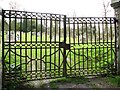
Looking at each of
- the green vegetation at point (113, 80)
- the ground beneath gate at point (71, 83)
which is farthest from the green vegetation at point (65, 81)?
the green vegetation at point (113, 80)

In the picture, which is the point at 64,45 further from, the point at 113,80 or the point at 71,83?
the point at 113,80

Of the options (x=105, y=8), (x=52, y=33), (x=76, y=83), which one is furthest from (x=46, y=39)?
(x=105, y=8)

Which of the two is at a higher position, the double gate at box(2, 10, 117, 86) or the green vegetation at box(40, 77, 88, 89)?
the double gate at box(2, 10, 117, 86)

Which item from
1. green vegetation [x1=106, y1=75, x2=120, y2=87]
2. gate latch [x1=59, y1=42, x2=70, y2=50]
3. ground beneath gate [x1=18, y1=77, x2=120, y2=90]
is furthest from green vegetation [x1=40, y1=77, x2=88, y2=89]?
gate latch [x1=59, y1=42, x2=70, y2=50]

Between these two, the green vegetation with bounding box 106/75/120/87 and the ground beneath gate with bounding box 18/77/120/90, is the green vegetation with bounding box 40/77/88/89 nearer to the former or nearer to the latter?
the ground beneath gate with bounding box 18/77/120/90

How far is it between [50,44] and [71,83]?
1.17m

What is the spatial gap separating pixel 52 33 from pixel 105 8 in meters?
8.38

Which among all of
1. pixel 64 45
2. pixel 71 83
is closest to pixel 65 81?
pixel 71 83

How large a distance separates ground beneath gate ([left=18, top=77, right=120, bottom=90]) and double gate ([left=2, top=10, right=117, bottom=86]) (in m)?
0.19

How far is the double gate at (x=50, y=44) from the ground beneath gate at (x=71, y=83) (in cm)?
19

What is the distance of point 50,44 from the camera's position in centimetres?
618

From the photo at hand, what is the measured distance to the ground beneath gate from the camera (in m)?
5.71

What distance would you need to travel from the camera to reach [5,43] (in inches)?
221

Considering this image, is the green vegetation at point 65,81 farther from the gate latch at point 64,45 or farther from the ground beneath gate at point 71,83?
the gate latch at point 64,45
